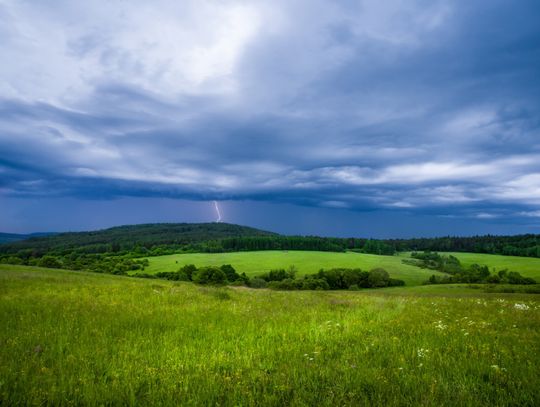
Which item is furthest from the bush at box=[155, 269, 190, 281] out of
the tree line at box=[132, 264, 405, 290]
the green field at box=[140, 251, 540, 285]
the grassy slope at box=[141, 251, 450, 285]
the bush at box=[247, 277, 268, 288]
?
the bush at box=[247, 277, 268, 288]

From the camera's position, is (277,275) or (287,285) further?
(277,275)

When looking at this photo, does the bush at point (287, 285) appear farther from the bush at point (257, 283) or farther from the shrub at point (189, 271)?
the shrub at point (189, 271)

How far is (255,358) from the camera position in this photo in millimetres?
6715

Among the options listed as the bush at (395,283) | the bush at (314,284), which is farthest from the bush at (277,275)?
the bush at (395,283)

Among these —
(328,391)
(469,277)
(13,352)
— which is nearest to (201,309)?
(13,352)

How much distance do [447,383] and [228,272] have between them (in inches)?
4519

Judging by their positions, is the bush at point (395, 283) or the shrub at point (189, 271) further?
the bush at point (395, 283)

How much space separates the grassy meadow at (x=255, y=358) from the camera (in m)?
4.93

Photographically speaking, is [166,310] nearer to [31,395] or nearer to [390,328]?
[31,395]

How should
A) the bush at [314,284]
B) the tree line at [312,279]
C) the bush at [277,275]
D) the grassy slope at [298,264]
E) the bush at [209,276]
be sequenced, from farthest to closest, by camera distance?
the grassy slope at [298,264]
the bush at [277,275]
the tree line at [312,279]
the bush at [314,284]
the bush at [209,276]

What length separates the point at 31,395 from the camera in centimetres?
476

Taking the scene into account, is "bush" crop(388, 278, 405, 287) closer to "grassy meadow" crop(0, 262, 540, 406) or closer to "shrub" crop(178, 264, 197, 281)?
"shrub" crop(178, 264, 197, 281)

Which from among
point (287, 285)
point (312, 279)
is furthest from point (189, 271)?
point (312, 279)

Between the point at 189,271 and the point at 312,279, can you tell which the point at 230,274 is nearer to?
the point at 189,271
